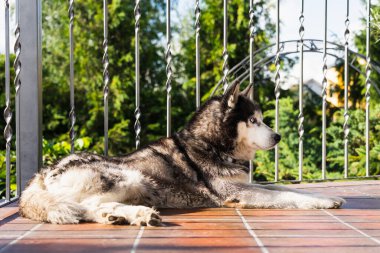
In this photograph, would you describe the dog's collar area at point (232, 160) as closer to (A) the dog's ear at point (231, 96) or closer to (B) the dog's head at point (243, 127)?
(B) the dog's head at point (243, 127)

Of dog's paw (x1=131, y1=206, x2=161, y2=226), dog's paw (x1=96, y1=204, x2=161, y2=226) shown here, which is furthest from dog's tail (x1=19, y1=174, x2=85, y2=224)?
dog's paw (x1=131, y1=206, x2=161, y2=226)

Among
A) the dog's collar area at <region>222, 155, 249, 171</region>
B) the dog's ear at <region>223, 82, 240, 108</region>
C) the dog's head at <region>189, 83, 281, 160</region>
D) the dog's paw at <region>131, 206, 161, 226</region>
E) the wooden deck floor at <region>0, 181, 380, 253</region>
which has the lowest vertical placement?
the wooden deck floor at <region>0, 181, 380, 253</region>

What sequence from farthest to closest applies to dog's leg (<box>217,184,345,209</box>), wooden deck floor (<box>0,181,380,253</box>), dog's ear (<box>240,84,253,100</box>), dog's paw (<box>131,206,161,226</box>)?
dog's ear (<box>240,84,253,100</box>)
dog's leg (<box>217,184,345,209</box>)
dog's paw (<box>131,206,161,226</box>)
wooden deck floor (<box>0,181,380,253</box>)

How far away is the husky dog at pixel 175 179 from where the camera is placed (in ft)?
8.05

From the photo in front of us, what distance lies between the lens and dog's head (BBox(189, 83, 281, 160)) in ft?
10.4

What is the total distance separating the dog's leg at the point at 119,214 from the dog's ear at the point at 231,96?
0.99 m

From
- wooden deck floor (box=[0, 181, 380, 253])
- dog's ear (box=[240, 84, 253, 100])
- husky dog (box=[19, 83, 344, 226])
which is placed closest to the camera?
wooden deck floor (box=[0, 181, 380, 253])

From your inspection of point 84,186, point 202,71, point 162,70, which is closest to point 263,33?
point 202,71

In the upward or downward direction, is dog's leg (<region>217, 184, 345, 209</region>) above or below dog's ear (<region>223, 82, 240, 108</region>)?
below

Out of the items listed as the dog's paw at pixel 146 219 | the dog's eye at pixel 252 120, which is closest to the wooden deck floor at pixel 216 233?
the dog's paw at pixel 146 219

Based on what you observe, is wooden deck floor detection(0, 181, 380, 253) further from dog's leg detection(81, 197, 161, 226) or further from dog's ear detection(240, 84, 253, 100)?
dog's ear detection(240, 84, 253, 100)

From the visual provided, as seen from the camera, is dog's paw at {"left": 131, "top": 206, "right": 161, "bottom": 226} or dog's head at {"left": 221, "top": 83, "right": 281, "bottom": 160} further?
dog's head at {"left": 221, "top": 83, "right": 281, "bottom": 160}

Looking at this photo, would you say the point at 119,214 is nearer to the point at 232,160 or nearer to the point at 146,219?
the point at 146,219

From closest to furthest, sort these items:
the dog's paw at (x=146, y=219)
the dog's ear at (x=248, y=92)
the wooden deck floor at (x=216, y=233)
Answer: the wooden deck floor at (x=216, y=233) → the dog's paw at (x=146, y=219) → the dog's ear at (x=248, y=92)
